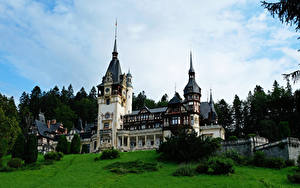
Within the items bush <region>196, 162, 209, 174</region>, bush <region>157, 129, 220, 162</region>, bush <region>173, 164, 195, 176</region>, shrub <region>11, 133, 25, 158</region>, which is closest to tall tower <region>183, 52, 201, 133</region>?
bush <region>157, 129, 220, 162</region>

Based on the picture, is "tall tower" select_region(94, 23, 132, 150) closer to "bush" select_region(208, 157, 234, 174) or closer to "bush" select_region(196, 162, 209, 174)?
"bush" select_region(196, 162, 209, 174)

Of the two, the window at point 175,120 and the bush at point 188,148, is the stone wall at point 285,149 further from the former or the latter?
the window at point 175,120

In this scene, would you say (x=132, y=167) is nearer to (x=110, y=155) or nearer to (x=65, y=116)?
(x=110, y=155)

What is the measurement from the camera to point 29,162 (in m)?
48.0

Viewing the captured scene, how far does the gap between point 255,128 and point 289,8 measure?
234 feet

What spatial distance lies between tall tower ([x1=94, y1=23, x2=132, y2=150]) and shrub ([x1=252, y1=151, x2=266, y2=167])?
34397 millimetres

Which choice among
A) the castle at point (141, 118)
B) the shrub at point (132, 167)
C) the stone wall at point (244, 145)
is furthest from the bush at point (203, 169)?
the castle at point (141, 118)

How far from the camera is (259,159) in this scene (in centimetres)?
4259

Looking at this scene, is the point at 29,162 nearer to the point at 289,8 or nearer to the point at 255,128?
the point at 289,8

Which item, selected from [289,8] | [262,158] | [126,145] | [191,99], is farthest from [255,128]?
[289,8]

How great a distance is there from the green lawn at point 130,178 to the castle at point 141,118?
22623 mm

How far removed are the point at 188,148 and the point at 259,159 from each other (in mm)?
9381

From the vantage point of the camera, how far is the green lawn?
32500 mm

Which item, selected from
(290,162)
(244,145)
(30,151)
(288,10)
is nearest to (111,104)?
(30,151)
